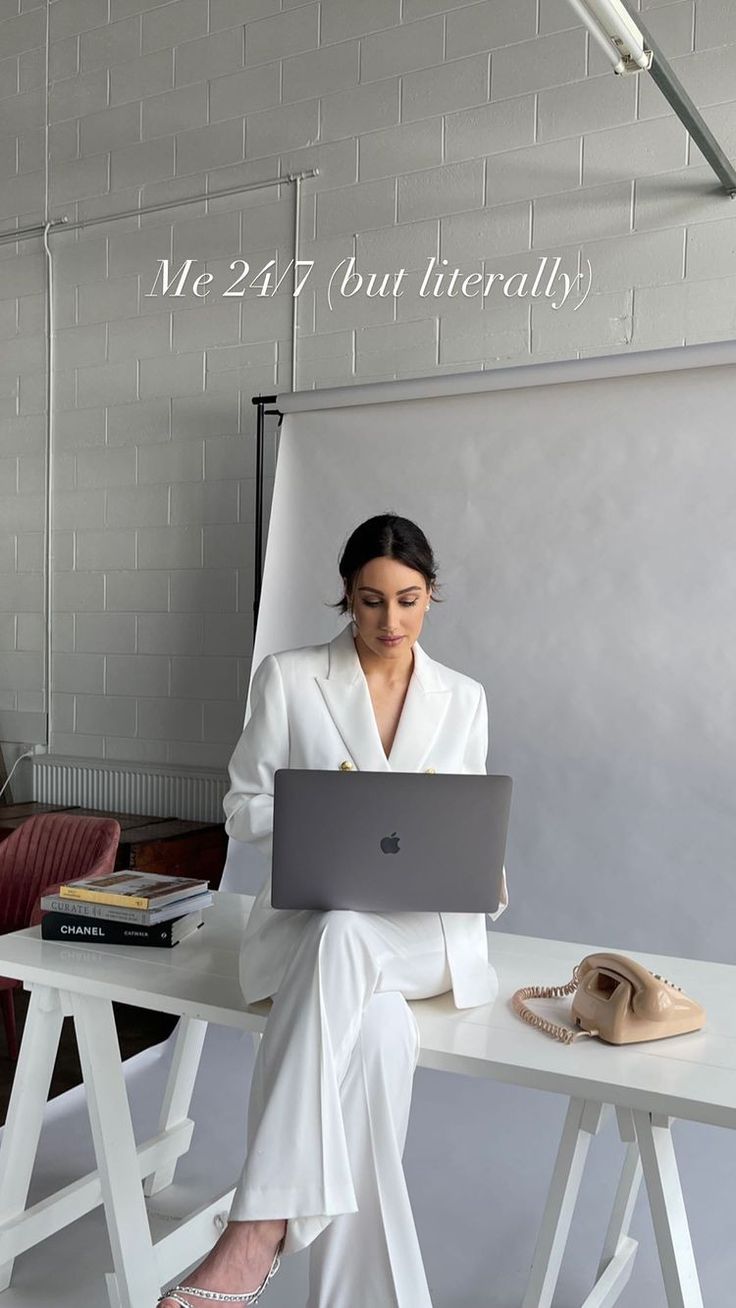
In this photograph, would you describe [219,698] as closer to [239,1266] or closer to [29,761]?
[29,761]

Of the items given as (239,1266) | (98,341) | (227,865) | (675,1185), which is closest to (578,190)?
(98,341)

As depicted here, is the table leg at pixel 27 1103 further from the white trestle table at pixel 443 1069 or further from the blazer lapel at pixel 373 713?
the blazer lapel at pixel 373 713

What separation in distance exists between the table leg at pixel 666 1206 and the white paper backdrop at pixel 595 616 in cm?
148

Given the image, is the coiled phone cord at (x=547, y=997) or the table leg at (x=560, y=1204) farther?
the table leg at (x=560, y=1204)

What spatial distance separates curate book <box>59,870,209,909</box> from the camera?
7.31 ft

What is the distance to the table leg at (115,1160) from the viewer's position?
1.97m

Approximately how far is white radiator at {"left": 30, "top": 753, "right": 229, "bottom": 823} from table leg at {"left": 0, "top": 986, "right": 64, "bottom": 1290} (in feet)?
7.18

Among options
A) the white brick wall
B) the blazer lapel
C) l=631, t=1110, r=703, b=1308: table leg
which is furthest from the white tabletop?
the white brick wall

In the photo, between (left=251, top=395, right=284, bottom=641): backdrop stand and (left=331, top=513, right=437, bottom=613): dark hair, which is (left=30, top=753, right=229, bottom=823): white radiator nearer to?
(left=251, top=395, right=284, bottom=641): backdrop stand

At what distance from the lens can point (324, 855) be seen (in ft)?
5.87

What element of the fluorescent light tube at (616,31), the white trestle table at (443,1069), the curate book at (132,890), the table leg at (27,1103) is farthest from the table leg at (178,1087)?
the fluorescent light tube at (616,31)

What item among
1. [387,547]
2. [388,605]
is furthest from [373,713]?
[387,547]

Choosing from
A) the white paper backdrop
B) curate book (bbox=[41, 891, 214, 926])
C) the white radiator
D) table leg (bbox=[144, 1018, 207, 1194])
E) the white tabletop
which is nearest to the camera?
the white tabletop

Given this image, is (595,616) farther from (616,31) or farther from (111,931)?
(111,931)
